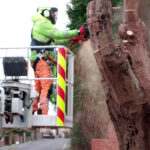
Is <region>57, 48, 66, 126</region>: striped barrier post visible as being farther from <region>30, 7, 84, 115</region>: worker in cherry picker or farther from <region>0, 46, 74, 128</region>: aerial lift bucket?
A: <region>30, 7, 84, 115</region>: worker in cherry picker

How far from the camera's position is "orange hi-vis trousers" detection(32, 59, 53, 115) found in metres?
6.30

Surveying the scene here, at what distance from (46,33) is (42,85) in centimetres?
82

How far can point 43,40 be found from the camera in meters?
6.70

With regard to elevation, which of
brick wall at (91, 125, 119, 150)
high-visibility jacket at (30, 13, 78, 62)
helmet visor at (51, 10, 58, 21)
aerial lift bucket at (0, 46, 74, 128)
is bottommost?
brick wall at (91, 125, 119, 150)

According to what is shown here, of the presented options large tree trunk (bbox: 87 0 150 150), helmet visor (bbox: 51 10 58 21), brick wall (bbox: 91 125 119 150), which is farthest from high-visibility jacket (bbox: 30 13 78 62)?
brick wall (bbox: 91 125 119 150)

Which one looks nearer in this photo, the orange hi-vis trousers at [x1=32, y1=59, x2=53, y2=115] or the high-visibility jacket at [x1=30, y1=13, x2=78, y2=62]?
the orange hi-vis trousers at [x1=32, y1=59, x2=53, y2=115]

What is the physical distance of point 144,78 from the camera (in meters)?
5.64

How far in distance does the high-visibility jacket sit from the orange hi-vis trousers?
16cm

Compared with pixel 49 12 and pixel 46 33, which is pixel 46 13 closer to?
pixel 49 12

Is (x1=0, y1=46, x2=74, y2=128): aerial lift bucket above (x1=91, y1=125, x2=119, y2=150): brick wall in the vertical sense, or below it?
above

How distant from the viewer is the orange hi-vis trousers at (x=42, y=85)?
630 centimetres

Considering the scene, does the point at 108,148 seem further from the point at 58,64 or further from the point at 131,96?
the point at 131,96

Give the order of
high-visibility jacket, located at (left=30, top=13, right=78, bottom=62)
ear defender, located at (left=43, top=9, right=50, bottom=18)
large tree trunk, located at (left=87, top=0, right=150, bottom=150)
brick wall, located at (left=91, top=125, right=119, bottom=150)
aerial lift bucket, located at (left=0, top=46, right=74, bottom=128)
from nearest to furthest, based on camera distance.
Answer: large tree trunk, located at (left=87, top=0, right=150, bottom=150)
aerial lift bucket, located at (left=0, top=46, right=74, bottom=128)
high-visibility jacket, located at (left=30, top=13, right=78, bottom=62)
ear defender, located at (left=43, top=9, right=50, bottom=18)
brick wall, located at (left=91, top=125, right=119, bottom=150)

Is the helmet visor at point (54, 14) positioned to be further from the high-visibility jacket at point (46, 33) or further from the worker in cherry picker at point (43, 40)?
the high-visibility jacket at point (46, 33)
